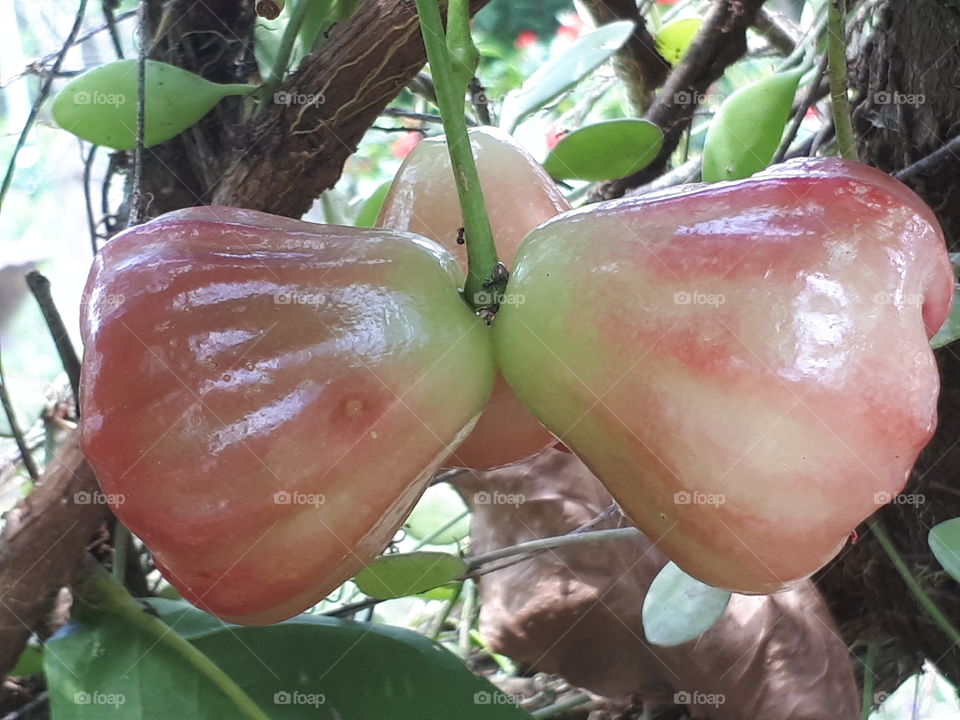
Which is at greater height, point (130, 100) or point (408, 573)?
point (130, 100)

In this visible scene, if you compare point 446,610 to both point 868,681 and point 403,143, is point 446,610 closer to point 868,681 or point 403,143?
point 868,681

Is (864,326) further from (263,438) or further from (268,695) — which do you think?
(268,695)

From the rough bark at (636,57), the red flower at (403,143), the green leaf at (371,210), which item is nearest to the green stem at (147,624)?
the green leaf at (371,210)

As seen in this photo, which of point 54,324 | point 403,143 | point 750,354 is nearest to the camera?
point 750,354

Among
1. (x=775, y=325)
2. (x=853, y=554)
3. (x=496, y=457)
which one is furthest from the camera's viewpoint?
(x=853, y=554)

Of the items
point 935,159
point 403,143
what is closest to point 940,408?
point 935,159

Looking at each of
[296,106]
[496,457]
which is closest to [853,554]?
[496,457]
